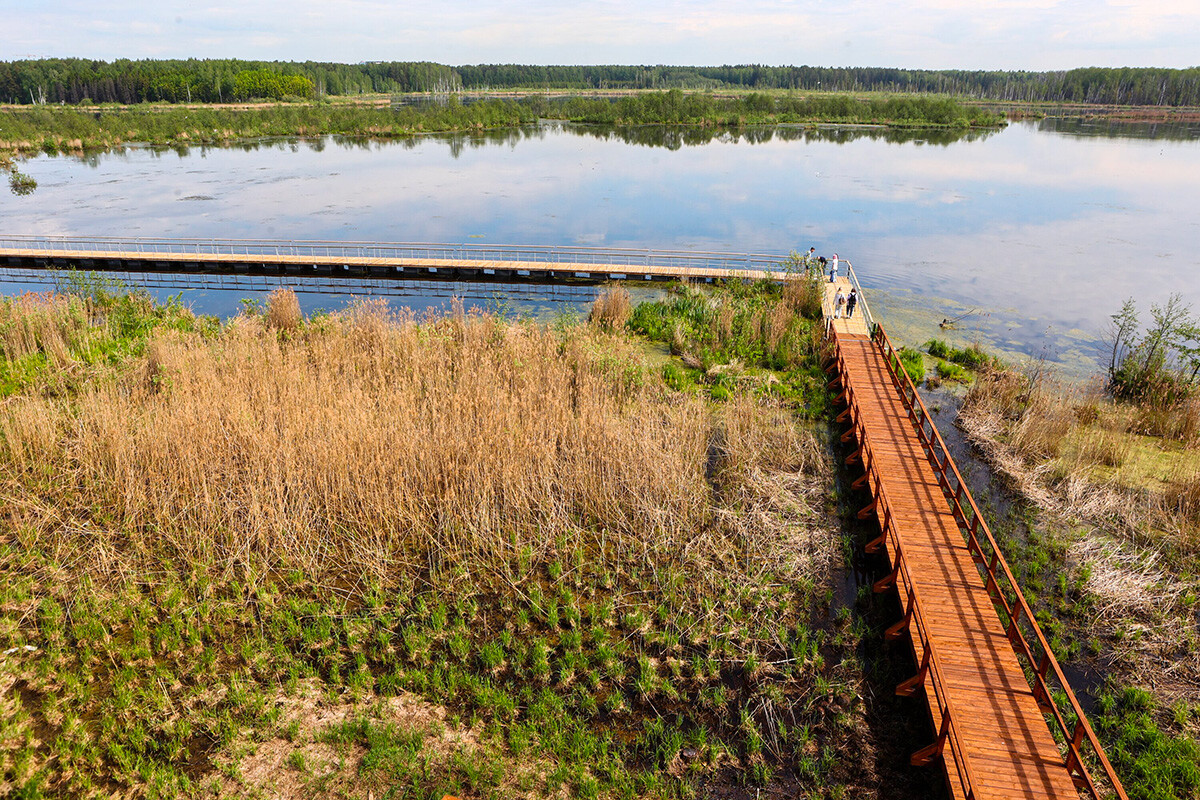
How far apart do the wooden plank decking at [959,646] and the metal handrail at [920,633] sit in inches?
0.9

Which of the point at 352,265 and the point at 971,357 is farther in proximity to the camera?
the point at 352,265

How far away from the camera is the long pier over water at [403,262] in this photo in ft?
100

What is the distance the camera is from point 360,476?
39.1ft

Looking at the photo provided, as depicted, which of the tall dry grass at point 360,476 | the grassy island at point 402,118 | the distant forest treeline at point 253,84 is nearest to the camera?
the tall dry grass at point 360,476

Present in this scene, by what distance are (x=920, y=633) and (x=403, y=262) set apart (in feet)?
88.8

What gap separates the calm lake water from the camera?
28938 millimetres

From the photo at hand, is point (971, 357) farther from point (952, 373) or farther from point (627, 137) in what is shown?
point (627, 137)

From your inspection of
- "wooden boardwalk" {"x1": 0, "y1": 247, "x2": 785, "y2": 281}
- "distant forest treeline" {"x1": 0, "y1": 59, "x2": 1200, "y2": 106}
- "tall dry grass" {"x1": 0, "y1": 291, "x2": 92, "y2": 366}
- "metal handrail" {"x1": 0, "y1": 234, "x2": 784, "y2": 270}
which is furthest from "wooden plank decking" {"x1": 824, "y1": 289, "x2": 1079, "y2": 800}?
"distant forest treeline" {"x1": 0, "y1": 59, "x2": 1200, "y2": 106}

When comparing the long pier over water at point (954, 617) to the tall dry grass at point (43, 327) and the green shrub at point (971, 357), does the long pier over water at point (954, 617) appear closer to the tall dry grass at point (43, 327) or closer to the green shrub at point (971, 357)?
the green shrub at point (971, 357)

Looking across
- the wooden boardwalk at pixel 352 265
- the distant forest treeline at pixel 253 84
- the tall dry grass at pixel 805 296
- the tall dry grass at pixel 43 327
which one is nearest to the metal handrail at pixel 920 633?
the tall dry grass at pixel 805 296

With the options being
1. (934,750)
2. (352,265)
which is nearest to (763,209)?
(352,265)

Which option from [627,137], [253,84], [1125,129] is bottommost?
[627,137]

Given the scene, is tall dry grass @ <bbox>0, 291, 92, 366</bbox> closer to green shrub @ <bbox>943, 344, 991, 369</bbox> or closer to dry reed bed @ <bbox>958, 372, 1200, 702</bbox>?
dry reed bed @ <bbox>958, 372, 1200, 702</bbox>

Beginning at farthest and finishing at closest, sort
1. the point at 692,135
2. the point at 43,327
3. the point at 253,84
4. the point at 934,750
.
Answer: the point at 253,84 < the point at 692,135 < the point at 43,327 < the point at 934,750
